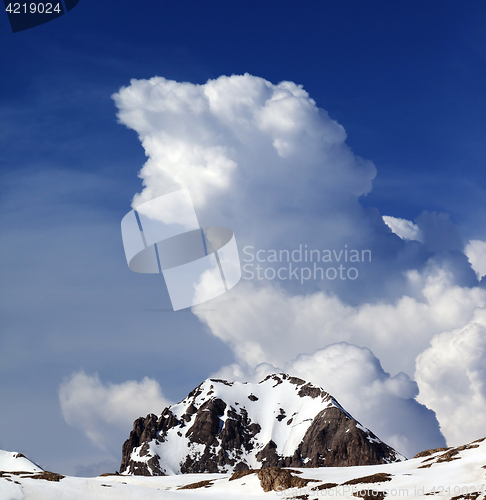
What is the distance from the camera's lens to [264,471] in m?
101

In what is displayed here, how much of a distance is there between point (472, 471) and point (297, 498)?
102 ft

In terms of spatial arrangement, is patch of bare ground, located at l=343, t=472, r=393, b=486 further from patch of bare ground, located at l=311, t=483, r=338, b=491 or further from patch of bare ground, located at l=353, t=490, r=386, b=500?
patch of bare ground, located at l=353, t=490, r=386, b=500

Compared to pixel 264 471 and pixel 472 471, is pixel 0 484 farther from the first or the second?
pixel 472 471

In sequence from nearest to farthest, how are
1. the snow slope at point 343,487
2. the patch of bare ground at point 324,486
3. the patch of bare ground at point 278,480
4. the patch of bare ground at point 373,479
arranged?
the snow slope at point 343,487 → the patch of bare ground at point 324,486 → the patch of bare ground at point 373,479 → the patch of bare ground at point 278,480

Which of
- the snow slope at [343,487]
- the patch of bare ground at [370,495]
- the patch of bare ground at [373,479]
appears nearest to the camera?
the snow slope at [343,487]

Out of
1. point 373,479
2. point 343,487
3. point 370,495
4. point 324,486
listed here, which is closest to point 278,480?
point 324,486

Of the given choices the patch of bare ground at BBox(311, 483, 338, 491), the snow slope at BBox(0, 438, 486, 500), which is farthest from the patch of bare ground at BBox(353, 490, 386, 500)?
the patch of bare ground at BBox(311, 483, 338, 491)

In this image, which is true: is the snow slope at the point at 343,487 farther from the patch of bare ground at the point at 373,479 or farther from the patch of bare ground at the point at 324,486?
the patch of bare ground at the point at 373,479

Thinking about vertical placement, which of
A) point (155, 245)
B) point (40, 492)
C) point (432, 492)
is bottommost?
point (432, 492)

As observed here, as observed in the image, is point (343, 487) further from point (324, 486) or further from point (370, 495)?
point (370, 495)

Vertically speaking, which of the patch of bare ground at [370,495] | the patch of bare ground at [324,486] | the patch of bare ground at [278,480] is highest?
the patch of bare ground at [278,480]

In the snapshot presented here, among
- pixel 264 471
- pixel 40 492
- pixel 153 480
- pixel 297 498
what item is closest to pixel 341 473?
pixel 264 471

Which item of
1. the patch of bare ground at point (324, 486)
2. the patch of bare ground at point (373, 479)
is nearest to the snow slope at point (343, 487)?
the patch of bare ground at point (324, 486)

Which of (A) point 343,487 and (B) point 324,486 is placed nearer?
(A) point 343,487
